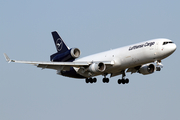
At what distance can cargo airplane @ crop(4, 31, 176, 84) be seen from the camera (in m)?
52.5

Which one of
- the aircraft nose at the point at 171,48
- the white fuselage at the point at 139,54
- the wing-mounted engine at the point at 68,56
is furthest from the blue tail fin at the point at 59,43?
the aircraft nose at the point at 171,48

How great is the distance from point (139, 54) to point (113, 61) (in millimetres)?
4165

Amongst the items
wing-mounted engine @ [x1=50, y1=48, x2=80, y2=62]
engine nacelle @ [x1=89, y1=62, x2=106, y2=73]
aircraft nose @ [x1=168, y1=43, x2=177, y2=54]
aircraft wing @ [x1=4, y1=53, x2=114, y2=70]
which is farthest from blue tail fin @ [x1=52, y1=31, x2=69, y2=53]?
aircraft nose @ [x1=168, y1=43, x2=177, y2=54]

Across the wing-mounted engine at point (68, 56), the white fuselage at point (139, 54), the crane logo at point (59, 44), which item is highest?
the crane logo at point (59, 44)

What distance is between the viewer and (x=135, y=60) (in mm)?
53531

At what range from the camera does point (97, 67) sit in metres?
54.9

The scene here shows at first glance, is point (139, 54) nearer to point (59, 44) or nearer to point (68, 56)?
point (68, 56)

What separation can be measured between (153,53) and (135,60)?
101 inches

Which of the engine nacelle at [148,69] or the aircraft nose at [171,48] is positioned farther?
the engine nacelle at [148,69]

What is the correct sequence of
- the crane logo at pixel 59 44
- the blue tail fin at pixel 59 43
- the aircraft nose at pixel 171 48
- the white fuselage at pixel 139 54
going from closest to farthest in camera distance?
1. the aircraft nose at pixel 171 48
2. the white fuselage at pixel 139 54
3. the blue tail fin at pixel 59 43
4. the crane logo at pixel 59 44

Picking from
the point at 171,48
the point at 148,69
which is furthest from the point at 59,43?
the point at 171,48

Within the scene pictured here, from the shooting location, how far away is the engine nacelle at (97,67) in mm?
54969

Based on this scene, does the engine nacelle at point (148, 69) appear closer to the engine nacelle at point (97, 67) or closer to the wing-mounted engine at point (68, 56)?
the engine nacelle at point (97, 67)

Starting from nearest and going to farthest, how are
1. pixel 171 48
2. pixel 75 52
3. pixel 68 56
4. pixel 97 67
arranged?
pixel 171 48, pixel 97 67, pixel 68 56, pixel 75 52
